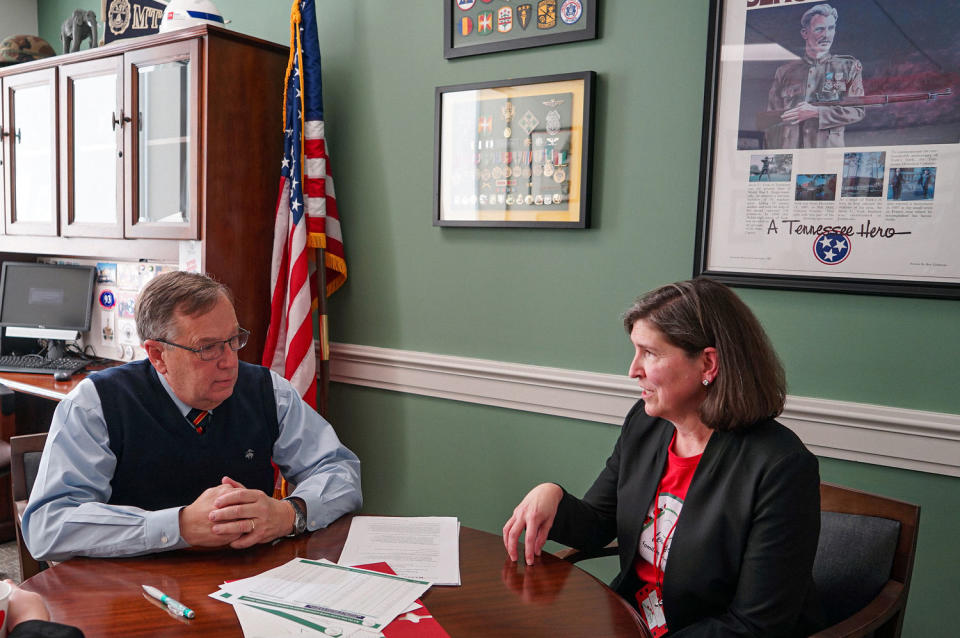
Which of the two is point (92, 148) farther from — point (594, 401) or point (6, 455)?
point (594, 401)

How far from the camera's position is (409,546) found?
1357mm

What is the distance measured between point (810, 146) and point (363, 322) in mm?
1648

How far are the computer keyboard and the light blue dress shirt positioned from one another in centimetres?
186

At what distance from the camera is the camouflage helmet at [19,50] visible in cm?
334

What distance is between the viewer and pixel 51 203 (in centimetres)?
311

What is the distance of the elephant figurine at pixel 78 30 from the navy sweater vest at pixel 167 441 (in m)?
2.39

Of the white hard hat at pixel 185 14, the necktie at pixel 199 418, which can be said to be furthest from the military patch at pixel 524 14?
the necktie at pixel 199 418

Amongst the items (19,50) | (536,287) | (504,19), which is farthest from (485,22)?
(19,50)

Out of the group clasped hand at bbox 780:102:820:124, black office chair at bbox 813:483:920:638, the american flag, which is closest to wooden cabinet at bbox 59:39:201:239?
the american flag

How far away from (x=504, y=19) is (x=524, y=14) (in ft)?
0.24

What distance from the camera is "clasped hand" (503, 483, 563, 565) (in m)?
1.36

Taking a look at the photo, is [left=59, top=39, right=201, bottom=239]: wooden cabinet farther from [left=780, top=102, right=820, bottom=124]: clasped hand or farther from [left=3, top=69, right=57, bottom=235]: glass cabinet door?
[left=780, top=102, right=820, bottom=124]: clasped hand

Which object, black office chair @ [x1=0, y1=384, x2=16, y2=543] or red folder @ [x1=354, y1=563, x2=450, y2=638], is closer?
red folder @ [x1=354, y1=563, x2=450, y2=638]

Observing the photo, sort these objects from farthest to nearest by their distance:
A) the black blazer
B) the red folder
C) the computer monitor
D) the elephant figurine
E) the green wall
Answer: the computer monitor, the elephant figurine, the green wall, the black blazer, the red folder
